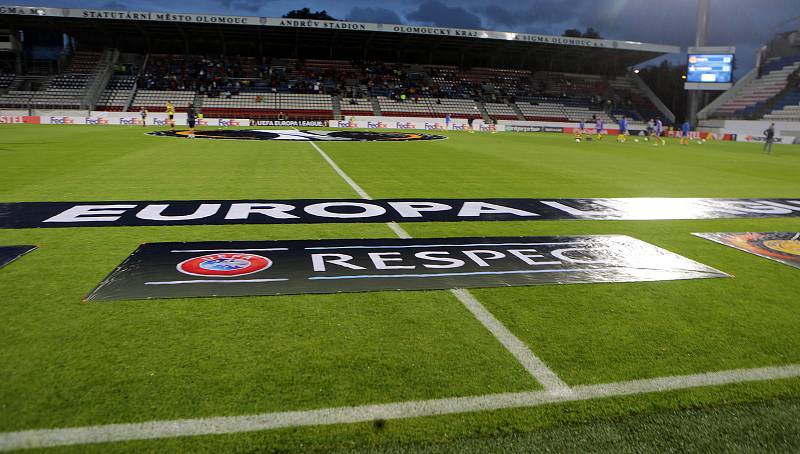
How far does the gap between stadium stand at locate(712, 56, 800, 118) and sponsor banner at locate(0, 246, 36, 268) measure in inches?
2309

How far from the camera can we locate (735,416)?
2.74m

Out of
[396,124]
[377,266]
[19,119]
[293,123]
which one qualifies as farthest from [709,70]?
[19,119]

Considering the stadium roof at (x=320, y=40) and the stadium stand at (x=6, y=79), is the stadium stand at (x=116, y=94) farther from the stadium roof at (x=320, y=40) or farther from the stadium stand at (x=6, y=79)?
the stadium stand at (x=6, y=79)

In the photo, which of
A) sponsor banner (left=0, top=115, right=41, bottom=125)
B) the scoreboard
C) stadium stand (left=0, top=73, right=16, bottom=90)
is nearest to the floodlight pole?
the scoreboard

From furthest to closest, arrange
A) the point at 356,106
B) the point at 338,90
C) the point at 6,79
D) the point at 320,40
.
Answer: the point at 320,40 → the point at 338,90 → the point at 356,106 → the point at 6,79

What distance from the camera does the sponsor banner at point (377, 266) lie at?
178 inches

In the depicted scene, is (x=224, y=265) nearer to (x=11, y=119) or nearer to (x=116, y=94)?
(x=11, y=119)

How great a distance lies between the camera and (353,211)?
26.1 ft

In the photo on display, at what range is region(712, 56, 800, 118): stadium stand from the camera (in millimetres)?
50159

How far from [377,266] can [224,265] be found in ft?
4.96

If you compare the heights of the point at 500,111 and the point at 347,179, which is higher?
the point at 500,111

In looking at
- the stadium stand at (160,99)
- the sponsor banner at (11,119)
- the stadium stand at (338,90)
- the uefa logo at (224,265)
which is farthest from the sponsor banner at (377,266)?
the stadium stand at (160,99)

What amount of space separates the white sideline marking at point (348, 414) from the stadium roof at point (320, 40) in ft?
161

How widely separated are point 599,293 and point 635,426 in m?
2.09
